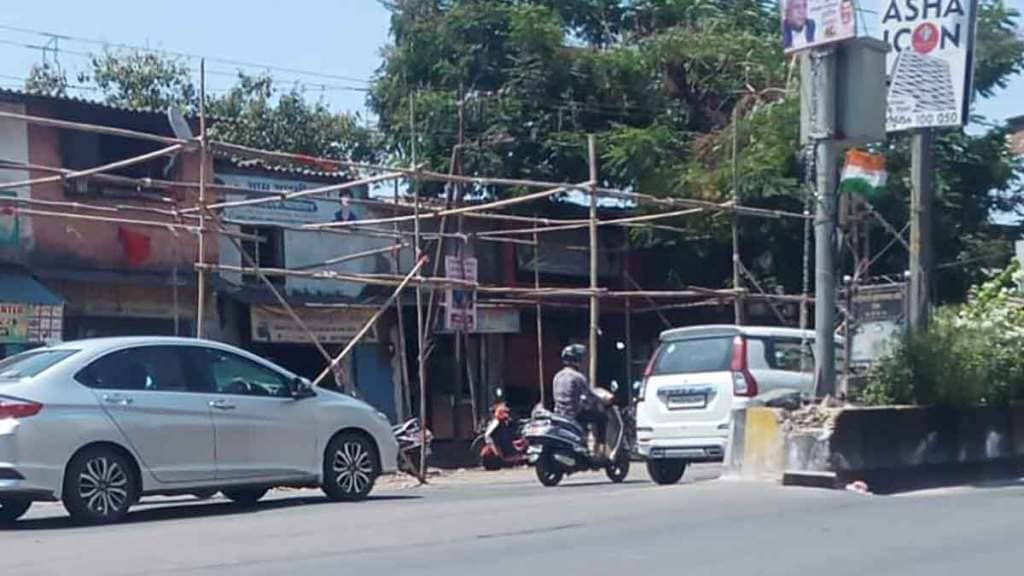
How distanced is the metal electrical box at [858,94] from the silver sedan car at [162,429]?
16.2 ft

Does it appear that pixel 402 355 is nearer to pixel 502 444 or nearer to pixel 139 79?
pixel 502 444

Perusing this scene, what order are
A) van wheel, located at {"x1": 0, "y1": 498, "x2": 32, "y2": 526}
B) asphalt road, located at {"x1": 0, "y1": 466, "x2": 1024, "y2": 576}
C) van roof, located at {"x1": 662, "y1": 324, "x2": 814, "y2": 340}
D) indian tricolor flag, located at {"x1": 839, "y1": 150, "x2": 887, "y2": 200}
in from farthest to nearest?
1. van roof, located at {"x1": 662, "y1": 324, "x2": 814, "y2": 340}
2. indian tricolor flag, located at {"x1": 839, "y1": 150, "x2": 887, "y2": 200}
3. van wheel, located at {"x1": 0, "y1": 498, "x2": 32, "y2": 526}
4. asphalt road, located at {"x1": 0, "y1": 466, "x2": 1024, "y2": 576}

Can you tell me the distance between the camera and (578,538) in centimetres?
1109

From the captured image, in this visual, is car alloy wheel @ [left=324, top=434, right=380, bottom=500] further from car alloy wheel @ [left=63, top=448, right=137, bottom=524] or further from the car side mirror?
car alloy wheel @ [left=63, top=448, right=137, bottom=524]

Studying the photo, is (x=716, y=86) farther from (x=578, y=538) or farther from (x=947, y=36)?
(x=578, y=538)

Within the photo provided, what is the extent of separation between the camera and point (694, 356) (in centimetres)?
1806

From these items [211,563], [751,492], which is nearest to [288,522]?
[211,563]

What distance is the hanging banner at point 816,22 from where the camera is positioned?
14039mm

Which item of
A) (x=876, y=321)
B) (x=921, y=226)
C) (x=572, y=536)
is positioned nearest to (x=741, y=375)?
(x=876, y=321)

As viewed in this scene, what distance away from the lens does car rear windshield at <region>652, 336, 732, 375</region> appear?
1780cm

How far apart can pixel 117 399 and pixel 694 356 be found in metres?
7.18

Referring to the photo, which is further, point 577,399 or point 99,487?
point 577,399

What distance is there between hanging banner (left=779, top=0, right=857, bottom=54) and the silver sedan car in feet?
16.7

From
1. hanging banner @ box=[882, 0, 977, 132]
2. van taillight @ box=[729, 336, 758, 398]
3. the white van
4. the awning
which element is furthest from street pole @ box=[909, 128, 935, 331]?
the awning
